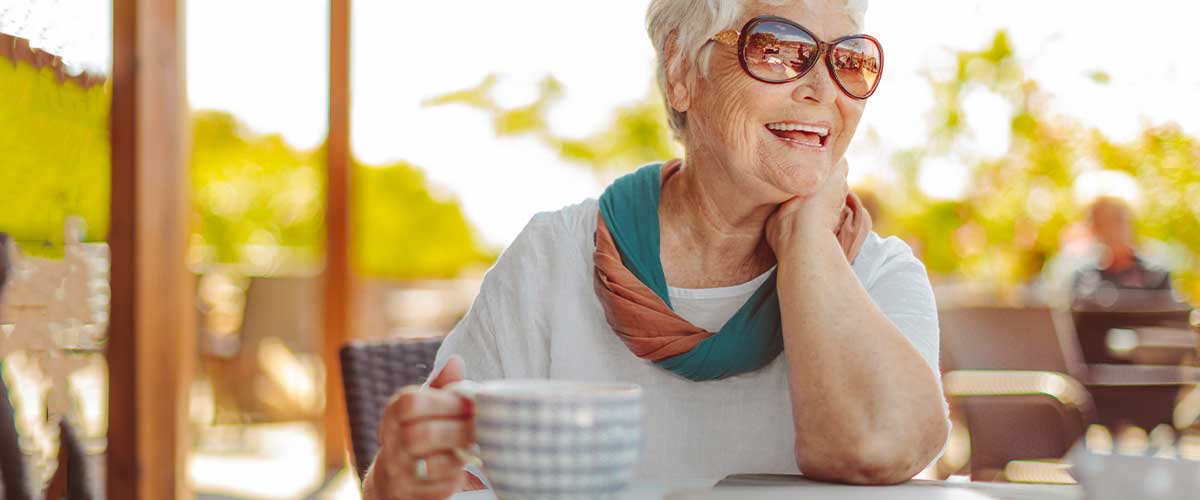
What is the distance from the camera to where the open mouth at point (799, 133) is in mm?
1443

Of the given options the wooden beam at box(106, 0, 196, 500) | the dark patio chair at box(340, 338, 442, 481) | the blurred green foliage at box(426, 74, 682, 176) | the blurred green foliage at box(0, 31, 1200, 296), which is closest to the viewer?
the dark patio chair at box(340, 338, 442, 481)

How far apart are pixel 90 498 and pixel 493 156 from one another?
5793 millimetres

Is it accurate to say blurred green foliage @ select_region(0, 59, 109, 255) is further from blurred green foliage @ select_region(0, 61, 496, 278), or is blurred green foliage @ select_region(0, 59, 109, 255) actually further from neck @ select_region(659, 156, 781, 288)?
neck @ select_region(659, 156, 781, 288)

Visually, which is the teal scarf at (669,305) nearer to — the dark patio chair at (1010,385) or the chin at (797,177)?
the chin at (797,177)

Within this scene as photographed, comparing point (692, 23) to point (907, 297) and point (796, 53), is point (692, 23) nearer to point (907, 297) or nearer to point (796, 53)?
point (796, 53)

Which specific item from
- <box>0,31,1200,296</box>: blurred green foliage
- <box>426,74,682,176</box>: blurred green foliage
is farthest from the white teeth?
<box>426,74,682,176</box>: blurred green foliage

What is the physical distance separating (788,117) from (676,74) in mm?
233

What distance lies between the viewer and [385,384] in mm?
1977

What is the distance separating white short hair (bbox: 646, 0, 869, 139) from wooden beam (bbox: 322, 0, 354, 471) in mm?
3972

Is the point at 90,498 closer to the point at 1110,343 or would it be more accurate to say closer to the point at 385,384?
the point at 385,384

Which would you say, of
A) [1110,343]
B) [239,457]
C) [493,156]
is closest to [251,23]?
[239,457]

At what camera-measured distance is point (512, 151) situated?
8461mm

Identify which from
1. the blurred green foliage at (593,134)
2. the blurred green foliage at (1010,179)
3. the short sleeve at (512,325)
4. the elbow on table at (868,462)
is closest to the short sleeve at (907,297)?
the elbow on table at (868,462)

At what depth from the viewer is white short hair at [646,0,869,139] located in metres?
1.46
